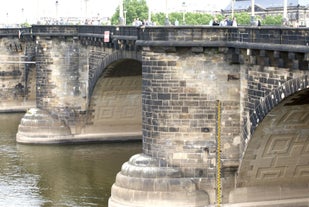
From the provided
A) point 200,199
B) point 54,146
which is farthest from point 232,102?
point 54,146

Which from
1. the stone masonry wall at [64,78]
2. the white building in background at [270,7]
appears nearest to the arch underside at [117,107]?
the stone masonry wall at [64,78]

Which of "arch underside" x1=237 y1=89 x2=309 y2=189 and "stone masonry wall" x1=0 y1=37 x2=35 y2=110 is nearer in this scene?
"arch underside" x1=237 y1=89 x2=309 y2=189

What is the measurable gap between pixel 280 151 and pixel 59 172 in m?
14.8

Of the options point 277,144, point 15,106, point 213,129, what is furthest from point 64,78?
point 277,144

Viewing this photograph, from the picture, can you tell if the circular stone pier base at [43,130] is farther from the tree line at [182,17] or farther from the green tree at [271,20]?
the green tree at [271,20]

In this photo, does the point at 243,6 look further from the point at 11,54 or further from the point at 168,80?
the point at 168,80

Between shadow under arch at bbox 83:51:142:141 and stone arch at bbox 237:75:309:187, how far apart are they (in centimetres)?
1887

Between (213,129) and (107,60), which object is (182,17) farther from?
(213,129)

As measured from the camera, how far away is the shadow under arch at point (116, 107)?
4900cm

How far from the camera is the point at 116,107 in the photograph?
167 ft

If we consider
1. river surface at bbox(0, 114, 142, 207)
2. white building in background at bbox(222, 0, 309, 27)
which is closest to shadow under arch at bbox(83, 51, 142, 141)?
river surface at bbox(0, 114, 142, 207)

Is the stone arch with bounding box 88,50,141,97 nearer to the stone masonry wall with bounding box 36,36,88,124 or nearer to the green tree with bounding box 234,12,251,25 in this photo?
the stone masonry wall with bounding box 36,36,88,124

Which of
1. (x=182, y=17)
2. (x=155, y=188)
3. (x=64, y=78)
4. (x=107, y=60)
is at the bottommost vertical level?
(x=155, y=188)

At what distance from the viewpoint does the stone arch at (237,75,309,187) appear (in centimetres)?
2762
